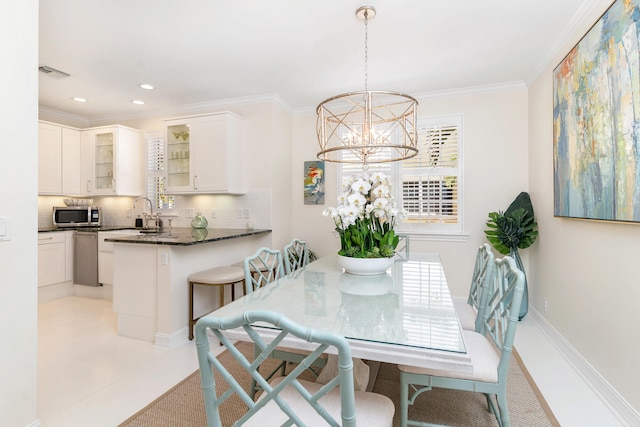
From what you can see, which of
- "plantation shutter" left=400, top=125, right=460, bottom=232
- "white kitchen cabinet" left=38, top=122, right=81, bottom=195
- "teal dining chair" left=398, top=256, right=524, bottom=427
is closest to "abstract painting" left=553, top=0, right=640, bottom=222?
"teal dining chair" left=398, top=256, right=524, bottom=427

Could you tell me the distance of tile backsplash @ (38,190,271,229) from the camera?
13.3 feet

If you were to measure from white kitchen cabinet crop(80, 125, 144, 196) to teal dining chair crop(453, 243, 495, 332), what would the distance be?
4493 mm

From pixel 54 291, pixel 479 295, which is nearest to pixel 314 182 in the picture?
pixel 479 295

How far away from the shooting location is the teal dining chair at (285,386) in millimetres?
743

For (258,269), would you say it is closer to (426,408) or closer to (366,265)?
(366,265)

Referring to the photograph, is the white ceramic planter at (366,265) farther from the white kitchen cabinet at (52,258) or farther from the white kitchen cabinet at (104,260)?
the white kitchen cabinet at (52,258)

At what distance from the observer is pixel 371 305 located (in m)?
1.44

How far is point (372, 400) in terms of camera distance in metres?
1.21

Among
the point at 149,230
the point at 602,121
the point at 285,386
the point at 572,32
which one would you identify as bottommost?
the point at 285,386

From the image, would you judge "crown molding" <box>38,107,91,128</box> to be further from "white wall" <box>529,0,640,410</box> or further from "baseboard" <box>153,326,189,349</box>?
"white wall" <box>529,0,640,410</box>

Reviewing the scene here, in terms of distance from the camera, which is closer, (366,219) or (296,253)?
(366,219)

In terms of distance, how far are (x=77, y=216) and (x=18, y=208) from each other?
11.8 feet

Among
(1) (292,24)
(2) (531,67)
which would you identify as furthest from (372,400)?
(2) (531,67)

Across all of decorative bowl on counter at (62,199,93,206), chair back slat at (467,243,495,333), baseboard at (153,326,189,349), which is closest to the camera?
chair back slat at (467,243,495,333)
